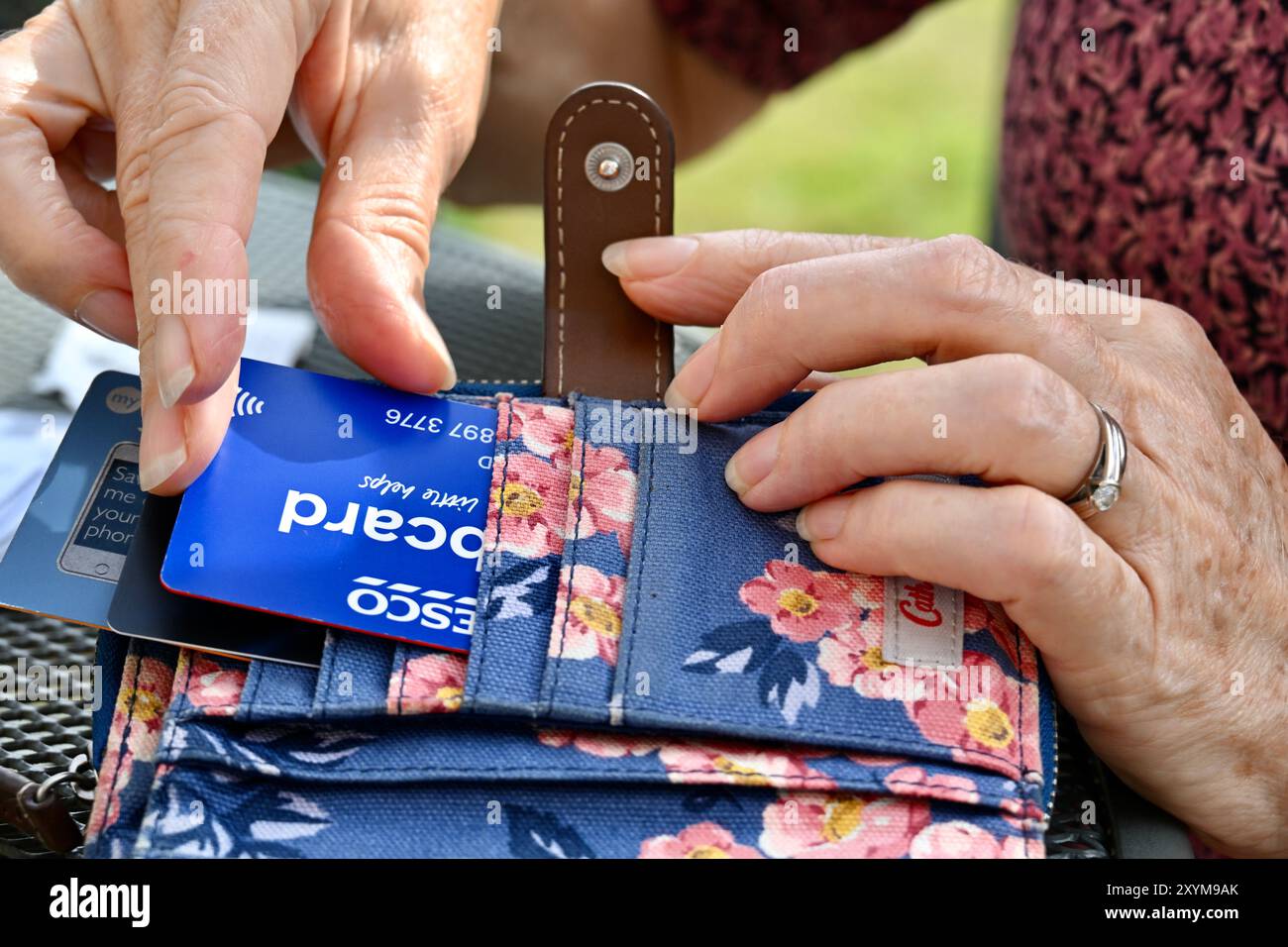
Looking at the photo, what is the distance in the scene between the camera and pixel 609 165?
0.86 meters

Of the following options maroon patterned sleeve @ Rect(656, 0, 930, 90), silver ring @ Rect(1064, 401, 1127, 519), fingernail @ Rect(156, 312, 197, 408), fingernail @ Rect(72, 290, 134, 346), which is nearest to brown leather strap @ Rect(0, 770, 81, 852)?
fingernail @ Rect(156, 312, 197, 408)

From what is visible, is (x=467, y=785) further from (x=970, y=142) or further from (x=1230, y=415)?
(x=970, y=142)

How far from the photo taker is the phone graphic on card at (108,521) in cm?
76

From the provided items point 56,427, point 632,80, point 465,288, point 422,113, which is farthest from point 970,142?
point 56,427

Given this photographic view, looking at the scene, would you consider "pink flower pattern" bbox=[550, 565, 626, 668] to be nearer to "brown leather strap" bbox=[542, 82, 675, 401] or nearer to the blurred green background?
"brown leather strap" bbox=[542, 82, 675, 401]

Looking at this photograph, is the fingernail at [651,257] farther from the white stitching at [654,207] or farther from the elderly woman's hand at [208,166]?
the elderly woman's hand at [208,166]

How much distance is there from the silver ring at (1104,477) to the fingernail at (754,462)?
8.0 inches

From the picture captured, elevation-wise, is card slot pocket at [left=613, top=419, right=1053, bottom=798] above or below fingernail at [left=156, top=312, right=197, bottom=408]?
below

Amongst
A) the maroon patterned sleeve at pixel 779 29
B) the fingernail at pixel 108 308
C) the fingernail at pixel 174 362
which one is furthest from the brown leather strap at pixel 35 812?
the maroon patterned sleeve at pixel 779 29

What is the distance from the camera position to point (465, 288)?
1.32m

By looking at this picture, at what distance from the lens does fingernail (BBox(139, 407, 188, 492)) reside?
74 centimetres

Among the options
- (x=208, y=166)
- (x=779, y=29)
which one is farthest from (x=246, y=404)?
(x=779, y=29)

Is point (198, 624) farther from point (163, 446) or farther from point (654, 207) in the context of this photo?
point (654, 207)

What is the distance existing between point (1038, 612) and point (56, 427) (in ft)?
2.94
